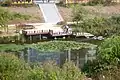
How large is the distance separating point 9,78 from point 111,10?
16714mm

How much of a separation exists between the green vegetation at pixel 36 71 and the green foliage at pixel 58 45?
7.37m

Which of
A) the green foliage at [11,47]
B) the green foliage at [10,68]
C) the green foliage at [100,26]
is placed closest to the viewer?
the green foliage at [10,68]

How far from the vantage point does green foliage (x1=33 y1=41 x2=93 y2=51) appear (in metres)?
17.4

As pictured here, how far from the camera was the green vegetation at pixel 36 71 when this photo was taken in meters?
8.35

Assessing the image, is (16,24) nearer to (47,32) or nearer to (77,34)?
(47,32)

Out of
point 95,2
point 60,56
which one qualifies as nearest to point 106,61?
point 60,56

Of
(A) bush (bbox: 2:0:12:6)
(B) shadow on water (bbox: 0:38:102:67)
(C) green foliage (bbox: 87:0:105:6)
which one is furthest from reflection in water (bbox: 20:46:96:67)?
(C) green foliage (bbox: 87:0:105:6)

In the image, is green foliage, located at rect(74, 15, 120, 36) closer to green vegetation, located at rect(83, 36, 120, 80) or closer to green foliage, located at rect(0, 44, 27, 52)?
green foliage, located at rect(0, 44, 27, 52)

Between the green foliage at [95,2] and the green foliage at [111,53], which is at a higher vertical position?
the green foliage at [111,53]

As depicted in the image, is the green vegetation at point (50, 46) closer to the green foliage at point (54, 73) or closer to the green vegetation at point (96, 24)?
the green vegetation at point (96, 24)

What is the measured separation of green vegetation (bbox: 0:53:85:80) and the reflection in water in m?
5.53

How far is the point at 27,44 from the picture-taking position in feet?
60.5

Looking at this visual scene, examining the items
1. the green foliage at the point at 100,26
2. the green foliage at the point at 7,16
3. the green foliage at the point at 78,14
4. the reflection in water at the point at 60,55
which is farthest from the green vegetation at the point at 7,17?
the green foliage at the point at 100,26

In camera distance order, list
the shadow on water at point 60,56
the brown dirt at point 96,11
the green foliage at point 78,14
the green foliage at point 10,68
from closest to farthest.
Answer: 1. the green foliage at point 10,68
2. the shadow on water at point 60,56
3. the green foliage at point 78,14
4. the brown dirt at point 96,11
